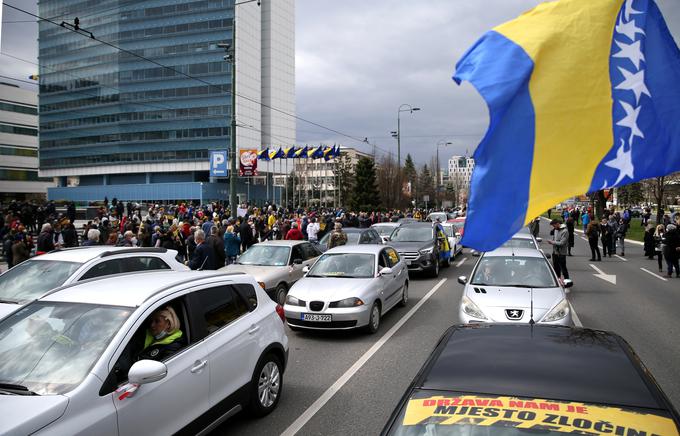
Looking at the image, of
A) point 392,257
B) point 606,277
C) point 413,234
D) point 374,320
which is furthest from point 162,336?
point 606,277

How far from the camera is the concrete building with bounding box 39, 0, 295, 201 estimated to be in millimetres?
84250

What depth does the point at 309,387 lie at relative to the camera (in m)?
6.30

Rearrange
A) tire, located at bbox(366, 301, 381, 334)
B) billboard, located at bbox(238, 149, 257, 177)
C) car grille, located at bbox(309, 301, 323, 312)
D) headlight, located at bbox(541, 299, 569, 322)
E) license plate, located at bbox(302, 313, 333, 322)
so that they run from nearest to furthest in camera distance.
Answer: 1. headlight, located at bbox(541, 299, 569, 322)
2. license plate, located at bbox(302, 313, 333, 322)
3. car grille, located at bbox(309, 301, 323, 312)
4. tire, located at bbox(366, 301, 381, 334)
5. billboard, located at bbox(238, 149, 257, 177)

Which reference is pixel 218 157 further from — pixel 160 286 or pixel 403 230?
pixel 160 286

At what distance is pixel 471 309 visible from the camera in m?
7.80

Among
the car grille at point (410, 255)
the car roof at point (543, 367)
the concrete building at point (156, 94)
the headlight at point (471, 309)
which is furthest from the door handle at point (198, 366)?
the concrete building at point (156, 94)

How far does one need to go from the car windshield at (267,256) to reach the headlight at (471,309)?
526 centimetres

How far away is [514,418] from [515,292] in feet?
19.7

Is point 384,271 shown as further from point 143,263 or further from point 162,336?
point 162,336

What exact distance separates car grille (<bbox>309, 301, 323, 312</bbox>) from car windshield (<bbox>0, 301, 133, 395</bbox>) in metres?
4.86

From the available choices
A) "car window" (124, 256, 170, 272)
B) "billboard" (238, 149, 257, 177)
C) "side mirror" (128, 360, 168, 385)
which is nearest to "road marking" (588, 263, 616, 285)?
"car window" (124, 256, 170, 272)

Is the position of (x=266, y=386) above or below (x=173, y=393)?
below

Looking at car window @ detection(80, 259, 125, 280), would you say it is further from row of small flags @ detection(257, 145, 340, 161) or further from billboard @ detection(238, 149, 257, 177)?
row of small flags @ detection(257, 145, 340, 161)

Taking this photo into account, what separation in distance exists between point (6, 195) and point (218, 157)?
82674mm
